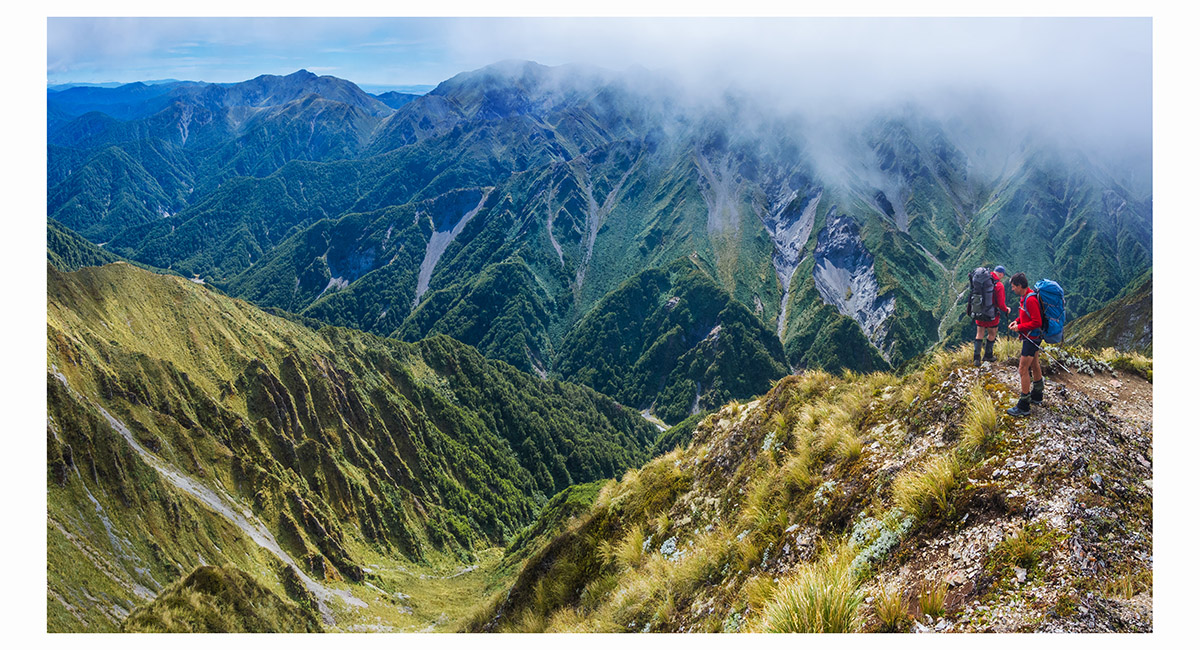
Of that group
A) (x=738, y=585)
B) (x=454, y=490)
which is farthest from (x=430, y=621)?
(x=738, y=585)

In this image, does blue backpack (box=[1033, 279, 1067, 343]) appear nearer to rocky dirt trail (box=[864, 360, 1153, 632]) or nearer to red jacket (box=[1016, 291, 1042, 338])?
red jacket (box=[1016, 291, 1042, 338])

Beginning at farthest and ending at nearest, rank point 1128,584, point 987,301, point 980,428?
point 987,301 → point 980,428 → point 1128,584

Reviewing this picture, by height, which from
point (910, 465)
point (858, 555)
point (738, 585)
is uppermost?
point (910, 465)

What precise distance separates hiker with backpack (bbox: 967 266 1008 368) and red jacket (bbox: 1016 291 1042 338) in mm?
1604

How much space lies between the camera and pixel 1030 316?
1012 cm

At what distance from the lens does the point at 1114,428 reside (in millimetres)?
8844

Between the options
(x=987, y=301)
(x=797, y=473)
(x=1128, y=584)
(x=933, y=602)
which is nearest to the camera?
(x=1128, y=584)

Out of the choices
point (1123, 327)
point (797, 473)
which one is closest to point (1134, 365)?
point (797, 473)

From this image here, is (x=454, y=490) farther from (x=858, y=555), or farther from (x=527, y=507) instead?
(x=858, y=555)

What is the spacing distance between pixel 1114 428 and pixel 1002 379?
5.52 feet

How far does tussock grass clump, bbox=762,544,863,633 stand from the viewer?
271 inches

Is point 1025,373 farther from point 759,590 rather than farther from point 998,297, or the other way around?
point 759,590

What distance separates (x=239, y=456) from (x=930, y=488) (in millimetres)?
72843

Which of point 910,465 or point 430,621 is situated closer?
point 910,465
